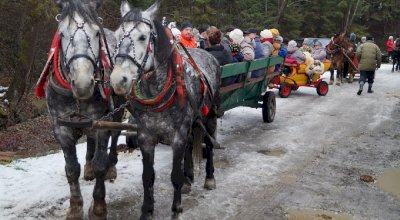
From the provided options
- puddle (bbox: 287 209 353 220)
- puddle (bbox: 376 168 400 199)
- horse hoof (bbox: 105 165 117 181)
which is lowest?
puddle (bbox: 376 168 400 199)

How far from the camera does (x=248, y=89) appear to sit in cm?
876

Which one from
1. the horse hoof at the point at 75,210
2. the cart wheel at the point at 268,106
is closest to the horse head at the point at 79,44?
the horse hoof at the point at 75,210

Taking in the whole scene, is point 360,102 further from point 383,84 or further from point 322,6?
point 322,6

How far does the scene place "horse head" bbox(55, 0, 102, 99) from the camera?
147 inches

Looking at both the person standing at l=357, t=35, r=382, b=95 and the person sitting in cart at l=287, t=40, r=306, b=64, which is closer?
the person sitting in cart at l=287, t=40, r=306, b=64

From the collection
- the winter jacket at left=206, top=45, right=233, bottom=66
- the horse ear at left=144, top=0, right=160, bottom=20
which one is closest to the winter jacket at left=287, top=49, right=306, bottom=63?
Result: the winter jacket at left=206, top=45, right=233, bottom=66

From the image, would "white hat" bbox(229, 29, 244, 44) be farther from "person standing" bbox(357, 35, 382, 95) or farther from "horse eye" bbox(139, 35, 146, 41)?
"person standing" bbox(357, 35, 382, 95)

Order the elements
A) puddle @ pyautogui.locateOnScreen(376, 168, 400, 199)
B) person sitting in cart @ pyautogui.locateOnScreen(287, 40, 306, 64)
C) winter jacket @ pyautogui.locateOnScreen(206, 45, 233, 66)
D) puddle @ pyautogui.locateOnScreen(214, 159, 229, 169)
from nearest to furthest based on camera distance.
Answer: puddle @ pyautogui.locateOnScreen(376, 168, 400, 199) → puddle @ pyautogui.locateOnScreen(214, 159, 229, 169) → winter jacket @ pyautogui.locateOnScreen(206, 45, 233, 66) → person sitting in cart @ pyautogui.locateOnScreen(287, 40, 306, 64)

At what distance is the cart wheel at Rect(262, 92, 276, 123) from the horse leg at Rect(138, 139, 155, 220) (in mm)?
5380

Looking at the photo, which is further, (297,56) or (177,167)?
(297,56)

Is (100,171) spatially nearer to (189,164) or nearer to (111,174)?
(111,174)

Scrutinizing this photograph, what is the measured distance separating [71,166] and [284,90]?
974 cm

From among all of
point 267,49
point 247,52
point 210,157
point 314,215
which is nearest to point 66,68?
point 210,157

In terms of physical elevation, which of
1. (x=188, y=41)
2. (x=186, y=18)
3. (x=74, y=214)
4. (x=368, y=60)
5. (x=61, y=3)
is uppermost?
(x=61, y=3)
